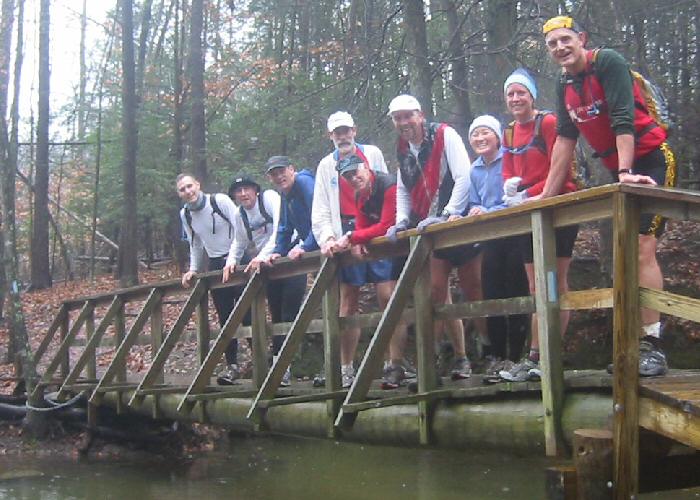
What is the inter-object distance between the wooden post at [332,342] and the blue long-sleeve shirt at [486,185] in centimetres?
121

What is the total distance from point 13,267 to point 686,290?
29.1ft

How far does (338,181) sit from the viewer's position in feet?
22.4

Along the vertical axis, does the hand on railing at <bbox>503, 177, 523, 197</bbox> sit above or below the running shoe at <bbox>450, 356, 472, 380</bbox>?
above

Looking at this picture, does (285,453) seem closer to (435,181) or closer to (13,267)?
(13,267)

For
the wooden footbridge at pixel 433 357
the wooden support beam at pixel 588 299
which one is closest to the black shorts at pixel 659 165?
the wooden footbridge at pixel 433 357

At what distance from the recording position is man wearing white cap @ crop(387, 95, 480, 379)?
234 inches

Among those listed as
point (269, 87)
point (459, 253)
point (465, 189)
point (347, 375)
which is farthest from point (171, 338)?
point (269, 87)

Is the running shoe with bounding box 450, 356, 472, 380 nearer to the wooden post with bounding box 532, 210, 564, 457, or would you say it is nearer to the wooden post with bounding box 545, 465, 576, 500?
the wooden post with bounding box 532, 210, 564, 457

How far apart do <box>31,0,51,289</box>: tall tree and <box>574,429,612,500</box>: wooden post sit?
20812 millimetres

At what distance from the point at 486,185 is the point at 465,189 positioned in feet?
0.56

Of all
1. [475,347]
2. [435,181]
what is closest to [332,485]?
[475,347]

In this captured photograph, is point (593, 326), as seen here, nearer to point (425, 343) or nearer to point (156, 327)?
point (156, 327)

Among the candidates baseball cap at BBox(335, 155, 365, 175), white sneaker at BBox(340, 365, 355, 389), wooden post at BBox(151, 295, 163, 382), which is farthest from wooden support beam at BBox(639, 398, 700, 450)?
wooden post at BBox(151, 295, 163, 382)

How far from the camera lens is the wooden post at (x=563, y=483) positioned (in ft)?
12.8
